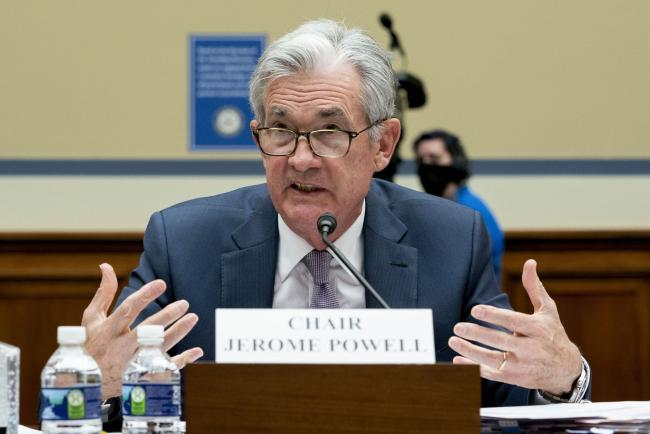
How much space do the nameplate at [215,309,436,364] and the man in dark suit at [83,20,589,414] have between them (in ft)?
1.99

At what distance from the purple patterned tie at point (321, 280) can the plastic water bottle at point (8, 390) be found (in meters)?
0.88

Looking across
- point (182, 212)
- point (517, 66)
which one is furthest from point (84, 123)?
point (182, 212)

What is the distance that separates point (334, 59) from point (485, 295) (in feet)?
2.20

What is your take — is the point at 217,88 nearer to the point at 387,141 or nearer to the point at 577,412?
the point at 387,141

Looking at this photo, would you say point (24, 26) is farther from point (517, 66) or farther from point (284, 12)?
point (517, 66)

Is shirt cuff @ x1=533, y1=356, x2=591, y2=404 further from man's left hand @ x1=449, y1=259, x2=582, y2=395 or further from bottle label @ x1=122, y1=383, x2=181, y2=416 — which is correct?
bottle label @ x1=122, y1=383, x2=181, y2=416

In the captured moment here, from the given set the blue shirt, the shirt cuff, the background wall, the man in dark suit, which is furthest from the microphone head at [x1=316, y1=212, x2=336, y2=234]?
the background wall

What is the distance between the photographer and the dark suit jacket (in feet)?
8.41

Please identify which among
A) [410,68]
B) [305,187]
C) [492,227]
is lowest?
[305,187]

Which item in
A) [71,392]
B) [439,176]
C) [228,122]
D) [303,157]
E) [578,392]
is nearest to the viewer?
[71,392]

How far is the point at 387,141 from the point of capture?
108 inches

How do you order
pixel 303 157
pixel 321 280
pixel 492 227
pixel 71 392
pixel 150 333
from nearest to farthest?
1. pixel 71 392
2. pixel 150 333
3. pixel 303 157
4. pixel 321 280
5. pixel 492 227

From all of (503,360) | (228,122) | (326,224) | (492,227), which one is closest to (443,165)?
(492,227)

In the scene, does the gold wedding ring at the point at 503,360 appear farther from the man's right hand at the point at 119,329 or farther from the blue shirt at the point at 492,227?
the blue shirt at the point at 492,227
